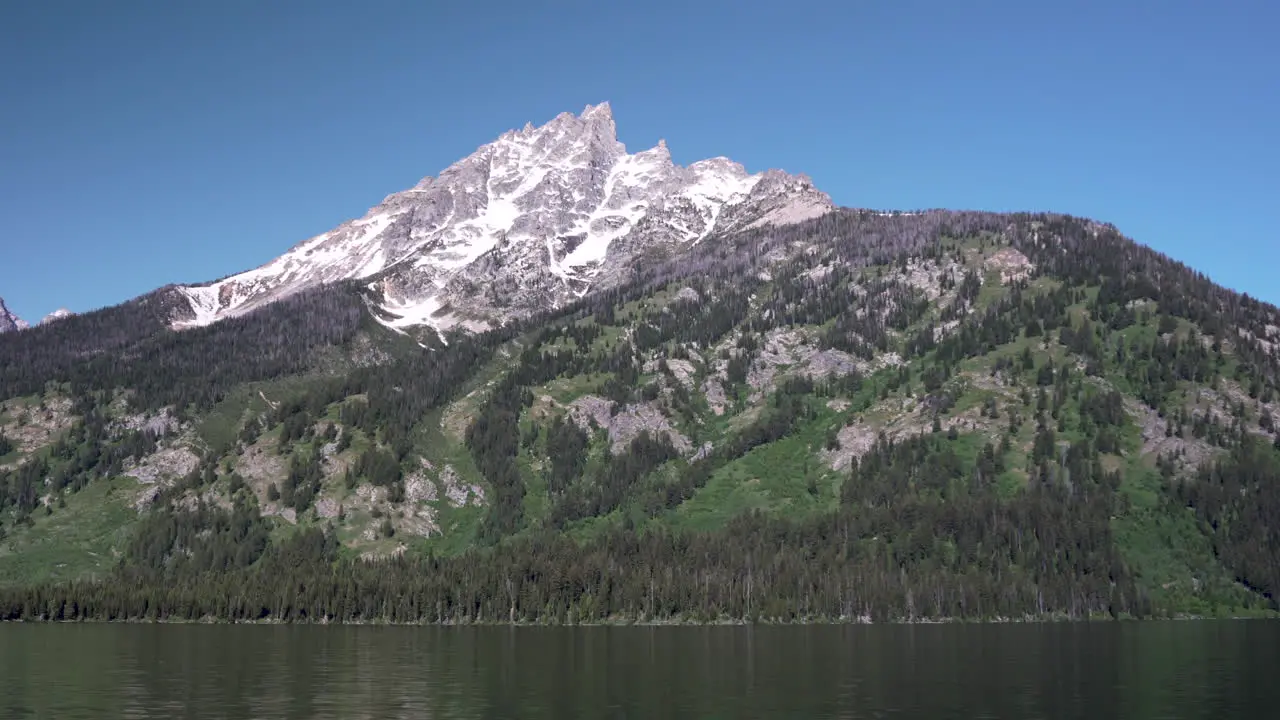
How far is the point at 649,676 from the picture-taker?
118 m

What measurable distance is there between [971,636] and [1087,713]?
95.4 metres

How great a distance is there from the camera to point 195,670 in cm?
12538

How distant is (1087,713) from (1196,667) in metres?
47.6

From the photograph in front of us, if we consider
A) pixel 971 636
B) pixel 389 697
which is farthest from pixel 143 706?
pixel 971 636

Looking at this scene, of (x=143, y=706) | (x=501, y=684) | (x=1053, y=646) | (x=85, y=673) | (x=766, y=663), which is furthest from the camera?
(x=1053, y=646)

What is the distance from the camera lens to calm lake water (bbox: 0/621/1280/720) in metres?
91.9

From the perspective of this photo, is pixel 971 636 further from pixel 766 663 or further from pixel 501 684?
pixel 501 684

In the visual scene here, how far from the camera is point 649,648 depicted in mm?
157750

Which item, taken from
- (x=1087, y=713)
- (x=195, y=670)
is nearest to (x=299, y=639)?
(x=195, y=670)

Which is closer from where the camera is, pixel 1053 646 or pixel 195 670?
pixel 195 670

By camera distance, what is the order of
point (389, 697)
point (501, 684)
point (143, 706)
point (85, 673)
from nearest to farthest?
point (143, 706), point (389, 697), point (501, 684), point (85, 673)

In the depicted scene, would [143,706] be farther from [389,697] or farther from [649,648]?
[649,648]

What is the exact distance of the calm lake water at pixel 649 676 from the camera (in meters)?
91.9

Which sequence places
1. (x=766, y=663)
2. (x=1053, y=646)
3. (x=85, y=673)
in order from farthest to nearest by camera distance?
(x=1053, y=646) < (x=766, y=663) < (x=85, y=673)
